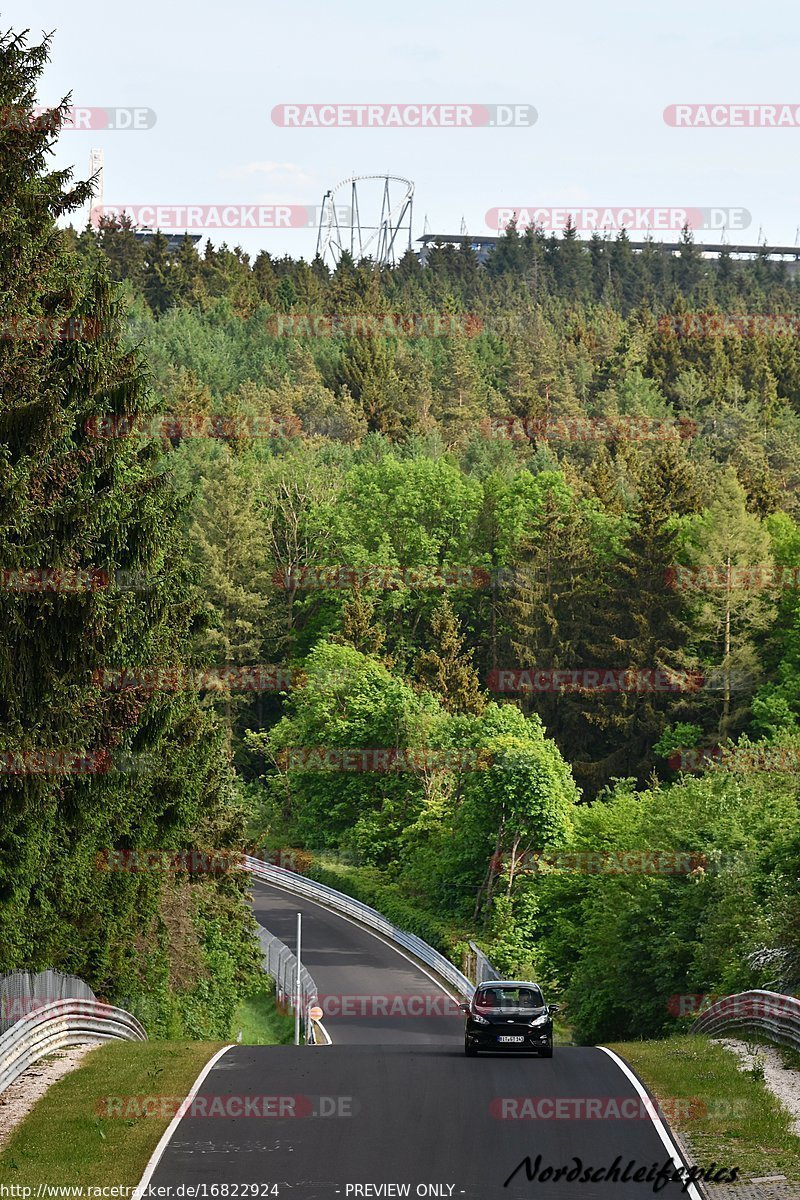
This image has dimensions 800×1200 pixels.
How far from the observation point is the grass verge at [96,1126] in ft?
55.7

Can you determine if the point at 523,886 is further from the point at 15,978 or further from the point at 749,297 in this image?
the point at 749,297

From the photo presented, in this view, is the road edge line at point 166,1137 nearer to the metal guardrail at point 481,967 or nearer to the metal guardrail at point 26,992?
the metal guardrail at point 26,992

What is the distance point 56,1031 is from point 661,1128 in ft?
33.7

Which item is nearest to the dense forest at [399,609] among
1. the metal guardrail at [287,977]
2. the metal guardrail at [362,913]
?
the metal guardrail at [362,913]

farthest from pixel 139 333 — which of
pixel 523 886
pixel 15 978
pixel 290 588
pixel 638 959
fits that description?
pixel 15 978

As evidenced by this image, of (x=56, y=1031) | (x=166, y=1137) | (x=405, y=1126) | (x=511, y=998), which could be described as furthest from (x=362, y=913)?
(x=166, y=1137)

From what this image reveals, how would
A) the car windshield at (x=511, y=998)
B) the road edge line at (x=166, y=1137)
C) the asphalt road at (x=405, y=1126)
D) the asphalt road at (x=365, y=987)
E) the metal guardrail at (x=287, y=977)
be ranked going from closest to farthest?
the road edge line at (x=166, y=1137) < the asphalt road at (x=405, y=1126) < the car windshield at (x=511, y=998) < the asphalt road at (x=365, y=987) < the metal guardrail at (x=287, y=977)

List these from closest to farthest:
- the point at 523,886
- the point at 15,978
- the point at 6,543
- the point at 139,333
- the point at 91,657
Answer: the point at 6,543 < the point at 91,657 < the point at 15,978 < the point at 523,886 < the point at 139,333

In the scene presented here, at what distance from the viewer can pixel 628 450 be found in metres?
123

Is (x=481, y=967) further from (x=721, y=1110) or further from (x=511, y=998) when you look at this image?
(x=721, y=1110)

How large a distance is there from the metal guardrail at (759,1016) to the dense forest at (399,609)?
141 centimetres

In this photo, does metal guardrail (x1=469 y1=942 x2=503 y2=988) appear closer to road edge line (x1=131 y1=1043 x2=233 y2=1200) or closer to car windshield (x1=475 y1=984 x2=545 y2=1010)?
car windshield (x1=475 y1=984 x2=545 y2=1010)

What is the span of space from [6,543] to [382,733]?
6264 centimetres

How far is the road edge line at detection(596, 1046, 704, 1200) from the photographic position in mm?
16750
